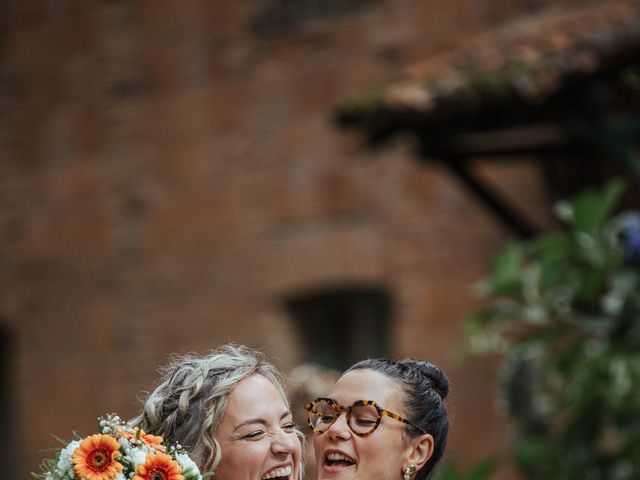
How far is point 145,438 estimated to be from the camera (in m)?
3.15

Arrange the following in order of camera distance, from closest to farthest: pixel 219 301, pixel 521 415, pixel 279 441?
pixel 279 441 < pixel 521 415 < pixel 219 301

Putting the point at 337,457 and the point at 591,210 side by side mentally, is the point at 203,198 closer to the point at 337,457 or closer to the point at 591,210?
the point at 591,210

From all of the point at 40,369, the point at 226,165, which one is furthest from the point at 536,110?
the point at 40,369

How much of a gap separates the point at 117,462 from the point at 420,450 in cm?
77

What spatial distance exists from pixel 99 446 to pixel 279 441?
Result: 17.6 inches

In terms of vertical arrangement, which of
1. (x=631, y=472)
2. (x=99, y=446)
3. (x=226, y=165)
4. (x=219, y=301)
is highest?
(x=226, y=165)

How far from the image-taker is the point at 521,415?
23.8ft

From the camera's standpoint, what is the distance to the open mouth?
11.0 feet

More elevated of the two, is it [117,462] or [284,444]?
[284,444]

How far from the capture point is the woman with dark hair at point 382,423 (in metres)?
3.35

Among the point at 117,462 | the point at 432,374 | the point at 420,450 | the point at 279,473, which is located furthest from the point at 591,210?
the point at 117,462

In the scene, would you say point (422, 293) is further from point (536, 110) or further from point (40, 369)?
point (40, 369)

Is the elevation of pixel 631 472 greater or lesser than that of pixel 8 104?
lesser

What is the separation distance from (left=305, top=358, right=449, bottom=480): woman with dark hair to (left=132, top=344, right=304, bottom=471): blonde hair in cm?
16
